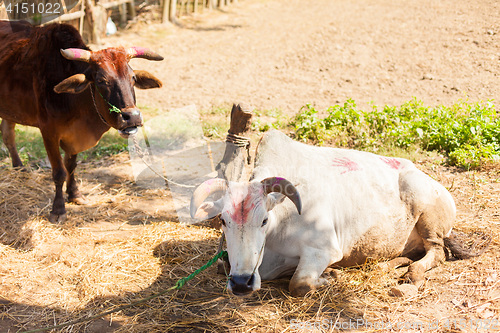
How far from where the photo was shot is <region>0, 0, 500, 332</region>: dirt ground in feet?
12.6

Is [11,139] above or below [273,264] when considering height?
below

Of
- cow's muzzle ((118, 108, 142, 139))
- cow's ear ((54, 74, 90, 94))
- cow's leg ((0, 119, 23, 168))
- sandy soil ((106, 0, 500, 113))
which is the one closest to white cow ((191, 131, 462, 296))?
cow's muzzle ((118, 108, 142, 139))

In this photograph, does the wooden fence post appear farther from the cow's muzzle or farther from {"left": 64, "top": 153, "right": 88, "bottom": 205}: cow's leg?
{"left": 64, "top": 153, "right": 88, "bottom": 205}: cow's leg

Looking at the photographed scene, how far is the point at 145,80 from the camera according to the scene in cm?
518

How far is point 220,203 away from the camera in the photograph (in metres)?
3.69

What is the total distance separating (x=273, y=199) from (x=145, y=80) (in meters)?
2.29

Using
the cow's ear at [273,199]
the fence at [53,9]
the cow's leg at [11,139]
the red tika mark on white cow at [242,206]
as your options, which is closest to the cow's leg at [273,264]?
the cow's ear at [273,199]

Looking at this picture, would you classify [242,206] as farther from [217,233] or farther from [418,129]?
[418,129]

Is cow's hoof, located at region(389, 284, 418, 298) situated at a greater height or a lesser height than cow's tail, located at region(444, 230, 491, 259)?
lesser

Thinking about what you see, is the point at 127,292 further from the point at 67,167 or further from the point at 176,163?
the point at 176,163

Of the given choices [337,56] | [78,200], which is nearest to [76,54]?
[78,200]

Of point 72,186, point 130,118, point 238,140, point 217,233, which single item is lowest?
point 72,186

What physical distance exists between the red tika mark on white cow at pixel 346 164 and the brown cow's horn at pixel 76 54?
2666mm

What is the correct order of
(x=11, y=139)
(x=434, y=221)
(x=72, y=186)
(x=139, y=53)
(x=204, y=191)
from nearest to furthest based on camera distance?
(x=204, y=191) → (x=434, y=221) → (x=139, y=53) → (x=72, y=186) → (x=11, y=139)
